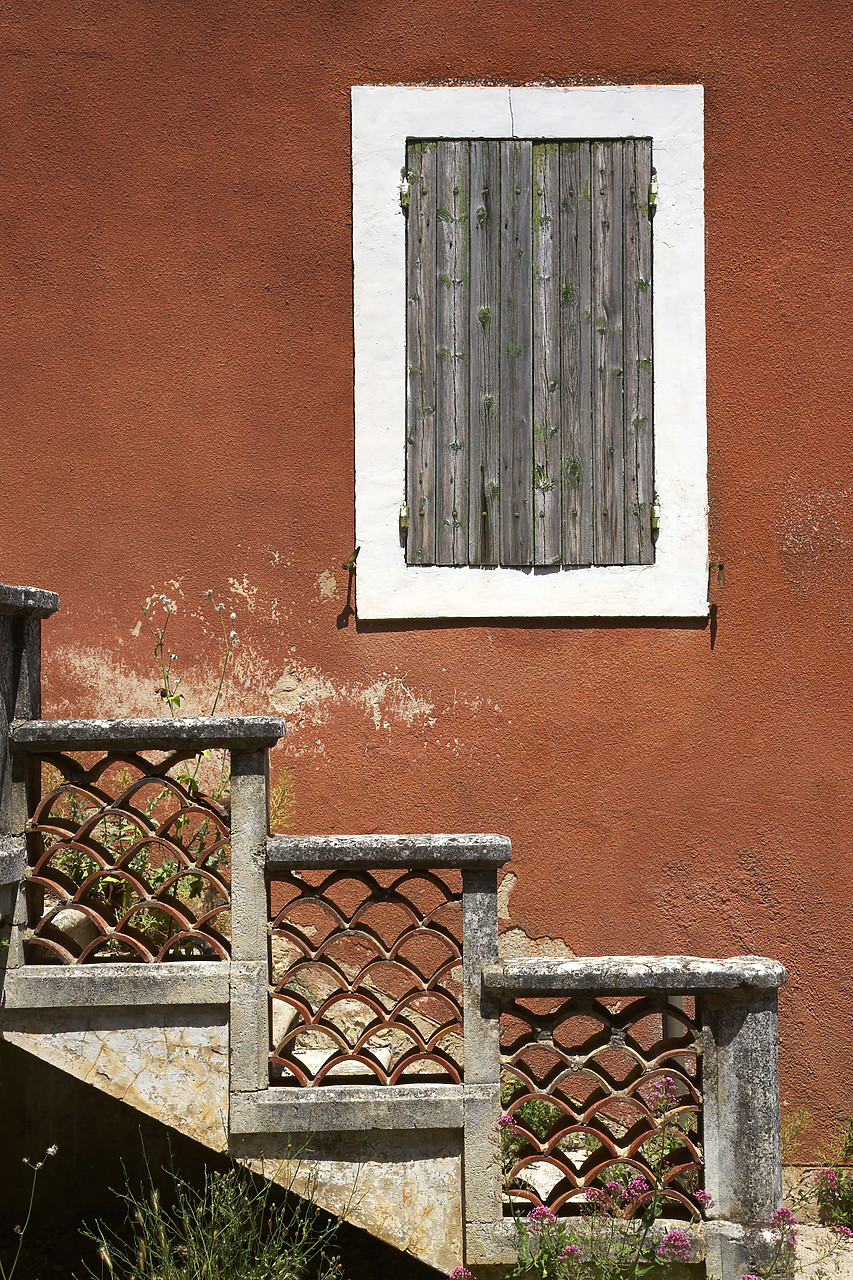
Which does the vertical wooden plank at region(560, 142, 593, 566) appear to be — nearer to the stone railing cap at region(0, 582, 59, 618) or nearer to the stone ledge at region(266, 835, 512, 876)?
the stone ledge at region(266, 835, 512, 876)

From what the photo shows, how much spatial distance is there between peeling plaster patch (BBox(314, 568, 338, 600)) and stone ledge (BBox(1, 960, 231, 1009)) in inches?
79.5

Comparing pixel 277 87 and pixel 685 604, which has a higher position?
pixel 277 87

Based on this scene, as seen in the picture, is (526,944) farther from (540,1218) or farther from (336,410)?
(336,410)

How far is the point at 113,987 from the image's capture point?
3059 millimetres

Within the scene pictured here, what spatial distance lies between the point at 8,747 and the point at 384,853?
112 cm

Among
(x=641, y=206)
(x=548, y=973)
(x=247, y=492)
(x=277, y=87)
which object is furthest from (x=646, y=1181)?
(x=277, y=87)

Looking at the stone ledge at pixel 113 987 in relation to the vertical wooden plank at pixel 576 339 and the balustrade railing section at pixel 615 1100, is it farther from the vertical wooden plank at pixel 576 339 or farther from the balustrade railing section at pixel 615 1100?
the vertical wooden plank at pixel 576 339

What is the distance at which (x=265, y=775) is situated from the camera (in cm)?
321

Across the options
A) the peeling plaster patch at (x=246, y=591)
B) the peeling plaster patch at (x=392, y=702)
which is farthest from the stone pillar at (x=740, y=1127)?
the peeling plaster patch at (x=246, y=591)

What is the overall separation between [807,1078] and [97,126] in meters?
5.09

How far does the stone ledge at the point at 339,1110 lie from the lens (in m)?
3.05

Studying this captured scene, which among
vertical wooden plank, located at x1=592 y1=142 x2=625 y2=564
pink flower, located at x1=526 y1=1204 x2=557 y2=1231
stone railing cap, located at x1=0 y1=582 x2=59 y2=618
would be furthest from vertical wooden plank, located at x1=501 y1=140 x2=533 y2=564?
pink flower, located at x1=526 y1=1204 x2=557 y2=1231

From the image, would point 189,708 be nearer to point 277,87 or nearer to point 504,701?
point 504,701

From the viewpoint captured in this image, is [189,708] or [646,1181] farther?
[189,708]
